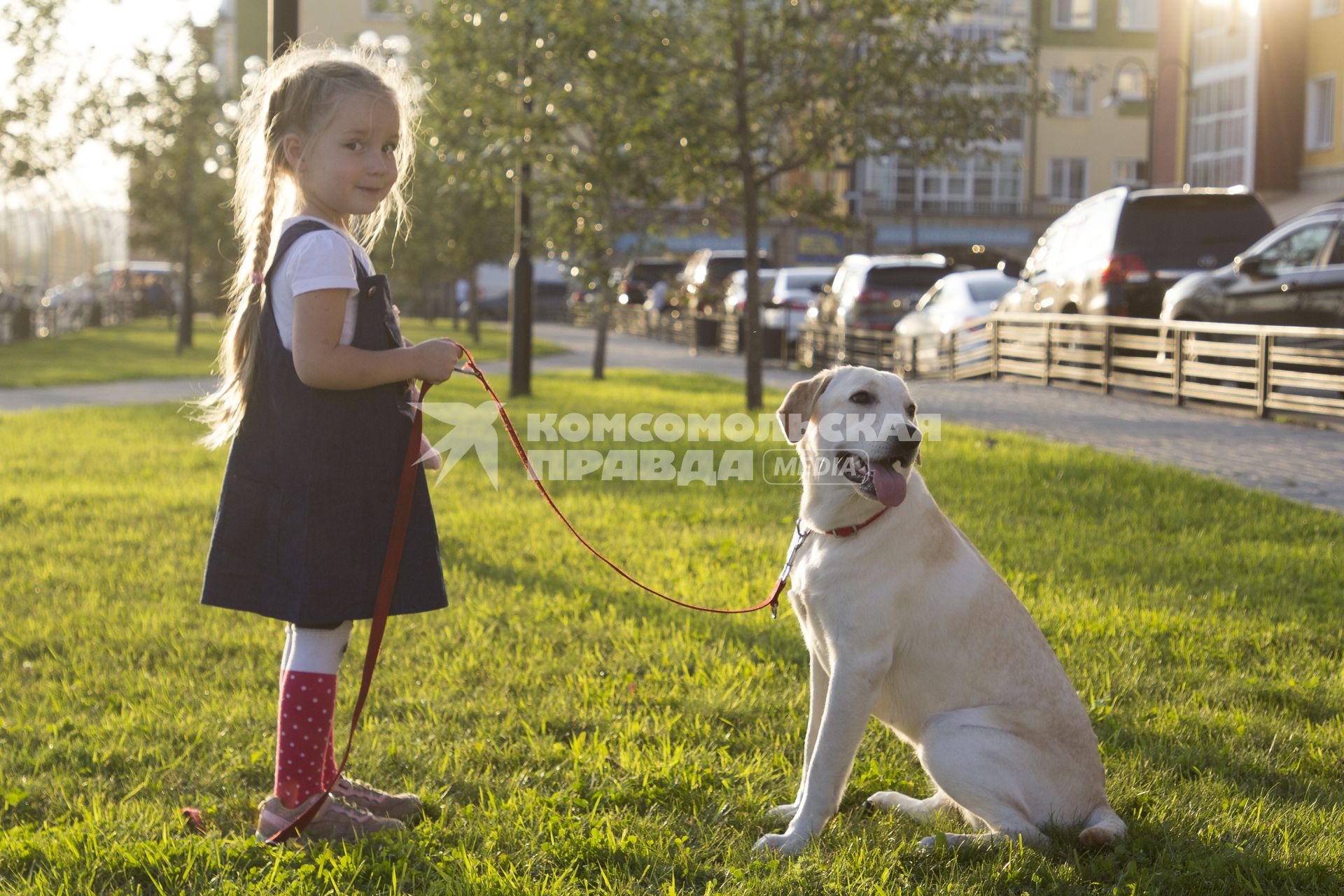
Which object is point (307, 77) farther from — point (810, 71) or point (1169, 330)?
point (1169, 330)

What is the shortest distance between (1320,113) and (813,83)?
26.9m

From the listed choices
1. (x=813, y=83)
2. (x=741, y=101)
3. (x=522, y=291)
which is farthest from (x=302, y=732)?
(x=522, y=291)

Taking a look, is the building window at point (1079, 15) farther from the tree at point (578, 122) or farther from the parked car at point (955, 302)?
the tree at point (578, 122)

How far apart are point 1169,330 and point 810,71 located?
490cm

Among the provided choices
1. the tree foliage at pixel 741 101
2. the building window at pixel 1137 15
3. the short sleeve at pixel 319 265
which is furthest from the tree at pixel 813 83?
the building window at pixel 1137 15

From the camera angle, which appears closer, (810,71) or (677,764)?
(677,764)

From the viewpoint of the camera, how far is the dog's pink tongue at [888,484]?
10.8 feet

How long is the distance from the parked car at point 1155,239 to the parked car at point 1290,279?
1724 mm

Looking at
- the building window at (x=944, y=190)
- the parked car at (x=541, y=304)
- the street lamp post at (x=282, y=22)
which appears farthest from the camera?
the building window at (x=944, y=190)

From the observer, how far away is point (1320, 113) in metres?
34.7

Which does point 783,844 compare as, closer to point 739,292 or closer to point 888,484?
point 888,484

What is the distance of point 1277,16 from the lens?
1378 inches

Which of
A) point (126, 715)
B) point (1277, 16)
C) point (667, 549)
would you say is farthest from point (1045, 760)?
point (1277, 16)

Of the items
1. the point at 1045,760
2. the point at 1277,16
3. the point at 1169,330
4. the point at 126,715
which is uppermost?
the point at 1277,16
